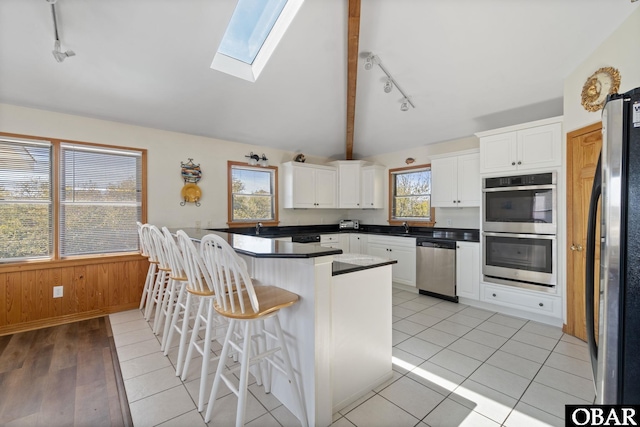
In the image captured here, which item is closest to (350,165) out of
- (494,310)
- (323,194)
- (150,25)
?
(323,194)

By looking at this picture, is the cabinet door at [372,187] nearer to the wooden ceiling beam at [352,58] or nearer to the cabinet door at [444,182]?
the wooden ceiling beam at [352,58]

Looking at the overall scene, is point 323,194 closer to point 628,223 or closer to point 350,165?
point 350,165

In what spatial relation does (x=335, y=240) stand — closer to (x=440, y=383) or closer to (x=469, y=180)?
(x=469, y=180)

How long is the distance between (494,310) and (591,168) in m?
1.92

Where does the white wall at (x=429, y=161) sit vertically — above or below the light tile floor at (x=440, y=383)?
above

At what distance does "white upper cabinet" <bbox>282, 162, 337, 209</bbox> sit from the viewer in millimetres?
4922

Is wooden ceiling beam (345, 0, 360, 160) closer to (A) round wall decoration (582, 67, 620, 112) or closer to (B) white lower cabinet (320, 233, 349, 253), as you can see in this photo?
(B) white lower cabinet (320, 233, 349, 253)

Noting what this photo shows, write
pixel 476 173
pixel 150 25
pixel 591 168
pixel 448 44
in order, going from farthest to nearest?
pixel 476 173, pixel 448 44, pixel 591 168, pixel 150 25

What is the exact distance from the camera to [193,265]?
195cm

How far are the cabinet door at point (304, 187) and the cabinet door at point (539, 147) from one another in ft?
10.1

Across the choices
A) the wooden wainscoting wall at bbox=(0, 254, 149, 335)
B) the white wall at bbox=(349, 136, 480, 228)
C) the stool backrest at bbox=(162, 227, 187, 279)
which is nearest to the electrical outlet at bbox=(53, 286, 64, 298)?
the wooden wainscoting wall at bbox=(0, 254, 149, 335)

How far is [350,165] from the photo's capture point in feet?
17.8

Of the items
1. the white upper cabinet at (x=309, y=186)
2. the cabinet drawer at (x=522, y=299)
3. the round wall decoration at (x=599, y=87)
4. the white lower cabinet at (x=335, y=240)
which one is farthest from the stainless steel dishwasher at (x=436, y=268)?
the round wall decoration at (x=599, y=87)

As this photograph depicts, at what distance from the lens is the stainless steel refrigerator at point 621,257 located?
0.83 m
